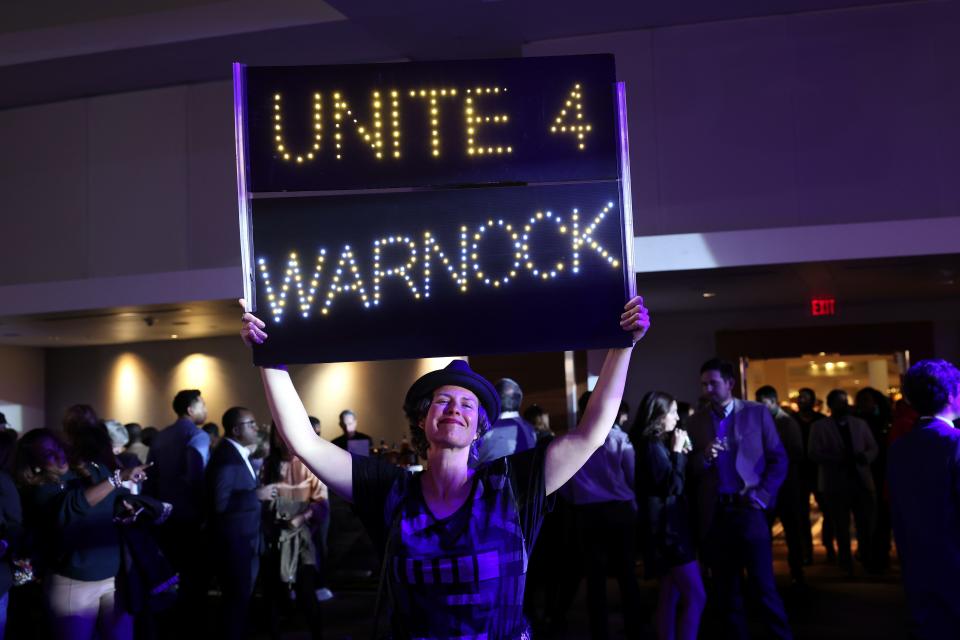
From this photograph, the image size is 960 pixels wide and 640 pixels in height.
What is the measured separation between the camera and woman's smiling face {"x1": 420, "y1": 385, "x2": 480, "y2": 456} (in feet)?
7.61

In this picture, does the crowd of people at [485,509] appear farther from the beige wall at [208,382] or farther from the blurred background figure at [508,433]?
the beige wall at [208,382]

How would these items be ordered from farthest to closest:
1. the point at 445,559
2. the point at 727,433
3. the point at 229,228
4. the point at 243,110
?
the point at 229,228
the point at 727,433
the point at 243,110
the point at 445,559

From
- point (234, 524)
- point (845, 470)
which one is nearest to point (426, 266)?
point (234, 524)

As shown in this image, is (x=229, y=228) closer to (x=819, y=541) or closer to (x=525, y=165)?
(x=819, y=541)

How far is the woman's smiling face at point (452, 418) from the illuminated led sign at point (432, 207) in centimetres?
12

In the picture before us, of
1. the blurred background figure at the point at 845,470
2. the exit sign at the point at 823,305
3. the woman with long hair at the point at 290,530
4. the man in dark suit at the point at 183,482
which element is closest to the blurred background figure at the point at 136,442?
the man in dark suit at the point at 183,482

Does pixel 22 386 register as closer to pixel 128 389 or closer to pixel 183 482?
pixel 128 389

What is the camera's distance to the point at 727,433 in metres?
5.37

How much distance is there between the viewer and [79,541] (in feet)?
14.8

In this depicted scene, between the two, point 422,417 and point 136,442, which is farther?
point 136,442

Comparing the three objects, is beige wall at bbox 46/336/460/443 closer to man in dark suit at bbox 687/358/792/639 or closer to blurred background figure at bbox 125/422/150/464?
blurred background figure at bbox 125/422/150/464

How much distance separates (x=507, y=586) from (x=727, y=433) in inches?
134

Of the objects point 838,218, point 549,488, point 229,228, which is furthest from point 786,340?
point 549,488

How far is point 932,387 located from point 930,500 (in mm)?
379
